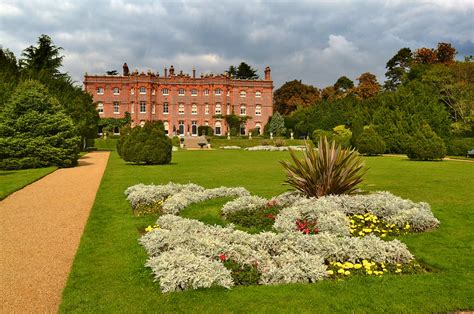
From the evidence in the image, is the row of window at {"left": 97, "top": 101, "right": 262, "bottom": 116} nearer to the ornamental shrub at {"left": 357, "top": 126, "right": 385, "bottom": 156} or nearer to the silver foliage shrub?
the ornamental shrub at {"left": 357, "top": 126, "right": 385, "bottom": 156}

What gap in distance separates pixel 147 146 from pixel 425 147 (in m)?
16.7

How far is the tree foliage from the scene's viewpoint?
74.8 metres

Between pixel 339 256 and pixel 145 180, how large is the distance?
10.0 metres

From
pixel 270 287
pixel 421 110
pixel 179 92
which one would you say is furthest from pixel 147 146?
pixel 179 92

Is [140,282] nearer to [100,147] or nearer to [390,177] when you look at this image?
[390,177]

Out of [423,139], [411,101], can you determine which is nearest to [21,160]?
[423,139]

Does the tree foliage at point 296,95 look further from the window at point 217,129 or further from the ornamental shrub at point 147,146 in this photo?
the ornamental shrub at point 147,146

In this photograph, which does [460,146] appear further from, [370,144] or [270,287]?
[270,287]

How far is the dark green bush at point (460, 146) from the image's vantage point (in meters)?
30.5

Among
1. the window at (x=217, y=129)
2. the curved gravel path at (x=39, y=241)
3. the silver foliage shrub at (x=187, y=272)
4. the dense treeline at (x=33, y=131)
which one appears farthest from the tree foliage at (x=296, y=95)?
the silver foliage shrub at (x=187, y=272)

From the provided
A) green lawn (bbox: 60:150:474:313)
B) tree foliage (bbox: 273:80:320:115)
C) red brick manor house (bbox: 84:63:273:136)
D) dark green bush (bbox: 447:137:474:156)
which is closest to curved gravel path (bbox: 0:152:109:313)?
green lawn (bbox: 60:150:474:313)

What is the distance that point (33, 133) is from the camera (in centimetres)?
2028

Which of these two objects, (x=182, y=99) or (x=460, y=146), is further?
(x=182, y=99)

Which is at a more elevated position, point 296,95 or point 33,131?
point 296,95
